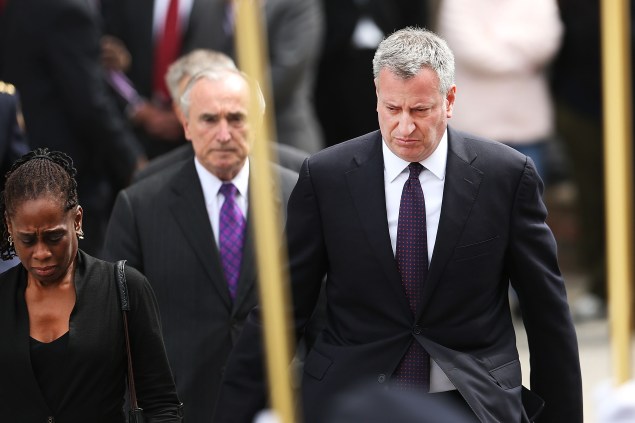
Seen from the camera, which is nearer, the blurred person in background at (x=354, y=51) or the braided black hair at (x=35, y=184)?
the braided black hair at (x=35, y=184)

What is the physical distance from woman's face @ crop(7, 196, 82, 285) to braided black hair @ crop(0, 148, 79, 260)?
0.09ft

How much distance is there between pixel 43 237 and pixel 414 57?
1174 millimetres

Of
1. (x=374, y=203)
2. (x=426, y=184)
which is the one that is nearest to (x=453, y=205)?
(x=426, y=184)

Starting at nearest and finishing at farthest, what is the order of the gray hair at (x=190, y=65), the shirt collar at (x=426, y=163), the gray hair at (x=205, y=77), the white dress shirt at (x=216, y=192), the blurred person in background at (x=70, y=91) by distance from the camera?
the shirt collar at (x=426, y=163)
the white dress shirt at (x=216, y=192)
the gray hair at (x=205, y=77)
the gray hair at (x=190, y=65)
the blurred person in background at (x=70, y=91)

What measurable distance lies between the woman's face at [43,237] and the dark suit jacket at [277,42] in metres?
4.05

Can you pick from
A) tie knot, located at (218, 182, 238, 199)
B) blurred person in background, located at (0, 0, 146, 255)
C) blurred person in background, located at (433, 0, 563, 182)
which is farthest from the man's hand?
tie knot, located at (218, 182, 238, 199)

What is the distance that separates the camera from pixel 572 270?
1038cm

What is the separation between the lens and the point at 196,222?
5965 mm

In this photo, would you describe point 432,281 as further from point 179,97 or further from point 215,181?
point 179,97

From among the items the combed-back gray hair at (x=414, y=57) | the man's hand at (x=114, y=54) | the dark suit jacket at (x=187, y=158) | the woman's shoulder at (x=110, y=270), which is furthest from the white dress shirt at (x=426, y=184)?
the man's hand at (x=114, y=54)

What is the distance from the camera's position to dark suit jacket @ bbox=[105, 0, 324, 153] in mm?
8797

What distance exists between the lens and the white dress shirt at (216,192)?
603cm

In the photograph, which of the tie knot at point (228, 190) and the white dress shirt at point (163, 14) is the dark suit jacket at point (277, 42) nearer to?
the white dress shirt at point (163, 14)

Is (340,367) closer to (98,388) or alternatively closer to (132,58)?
(98,388)
